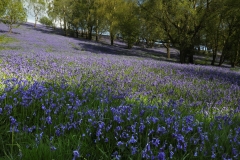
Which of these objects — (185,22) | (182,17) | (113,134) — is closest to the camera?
(113,134)

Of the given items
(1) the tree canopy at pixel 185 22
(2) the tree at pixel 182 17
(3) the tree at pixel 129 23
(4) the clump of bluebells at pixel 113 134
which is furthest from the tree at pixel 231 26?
(4) the clump of bluebells at pixel 113 134

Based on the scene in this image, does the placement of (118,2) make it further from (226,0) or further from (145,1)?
(226,0)

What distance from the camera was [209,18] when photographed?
1978 centimetres

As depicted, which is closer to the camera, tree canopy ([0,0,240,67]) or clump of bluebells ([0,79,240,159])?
clump of bluebells ([0,79,240,159])

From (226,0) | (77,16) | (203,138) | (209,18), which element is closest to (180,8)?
(209,18)

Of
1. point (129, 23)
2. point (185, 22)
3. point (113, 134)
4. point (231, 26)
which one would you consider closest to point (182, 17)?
point (185, 22)

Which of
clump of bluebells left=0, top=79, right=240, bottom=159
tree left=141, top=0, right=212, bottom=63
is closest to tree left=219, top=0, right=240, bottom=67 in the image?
tree left=141, top=0, right=212, bottom=63

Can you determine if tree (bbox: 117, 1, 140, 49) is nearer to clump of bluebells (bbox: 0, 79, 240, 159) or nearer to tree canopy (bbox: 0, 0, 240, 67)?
tree canopy (bbox: 0, 0, 240, 67)

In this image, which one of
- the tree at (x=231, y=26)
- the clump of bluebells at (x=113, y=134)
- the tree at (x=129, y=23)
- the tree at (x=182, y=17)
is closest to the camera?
the clump of bluebells at (x=113, y=134)

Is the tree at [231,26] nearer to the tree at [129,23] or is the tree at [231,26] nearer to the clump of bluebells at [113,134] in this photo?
the tree at [129,23]

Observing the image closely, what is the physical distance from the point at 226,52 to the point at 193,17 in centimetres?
923

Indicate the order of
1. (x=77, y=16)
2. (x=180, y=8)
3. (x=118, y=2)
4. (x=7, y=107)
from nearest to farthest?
(x=7, y=107) → (x=180, y=8) → (x=118, y=2) → (x=77, y=16)

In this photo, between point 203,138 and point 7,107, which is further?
point 7,107

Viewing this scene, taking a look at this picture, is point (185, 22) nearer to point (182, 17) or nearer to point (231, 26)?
point (182, 17)
